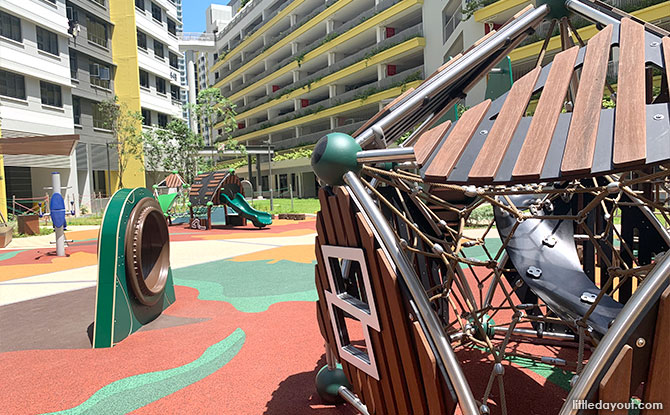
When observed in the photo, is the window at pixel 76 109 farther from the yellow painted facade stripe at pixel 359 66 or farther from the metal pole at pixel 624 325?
the metal pole at pixel 624 325

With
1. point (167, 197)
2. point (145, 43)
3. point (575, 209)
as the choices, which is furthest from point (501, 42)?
point (145, 43)

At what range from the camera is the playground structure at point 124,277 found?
13.8 feet

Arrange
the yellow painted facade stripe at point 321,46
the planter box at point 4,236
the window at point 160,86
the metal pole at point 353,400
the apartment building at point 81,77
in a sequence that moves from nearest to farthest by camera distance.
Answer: the metal pole at point 353,400, the planter box at point 4,236, the apartment building at point 81,77, the yellow painted facade stripe at point 321,46, the window at point 160,86

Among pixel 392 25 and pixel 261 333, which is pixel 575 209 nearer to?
pixel 261 333

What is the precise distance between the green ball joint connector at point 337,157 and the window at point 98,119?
32.4m

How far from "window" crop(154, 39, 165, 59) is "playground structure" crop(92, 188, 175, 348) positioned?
1400 inches

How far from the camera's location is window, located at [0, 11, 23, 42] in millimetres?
21828

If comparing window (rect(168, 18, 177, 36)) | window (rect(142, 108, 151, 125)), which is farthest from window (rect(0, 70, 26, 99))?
window (rect(168, 18, 177, 36))

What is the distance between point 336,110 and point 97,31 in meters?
19.3

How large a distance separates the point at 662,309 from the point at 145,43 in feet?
128

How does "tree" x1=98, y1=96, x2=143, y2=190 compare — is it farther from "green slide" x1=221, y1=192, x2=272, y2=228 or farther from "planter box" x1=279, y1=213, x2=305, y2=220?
"green slide" x1=221, y1=192, x2=272, y2=228

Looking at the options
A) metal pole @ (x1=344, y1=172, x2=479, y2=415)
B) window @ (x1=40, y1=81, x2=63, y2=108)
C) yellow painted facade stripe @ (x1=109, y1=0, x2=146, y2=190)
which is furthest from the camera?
yellow painted facade stripe @ (x1=109, y1=0, x2=146, y2=190)

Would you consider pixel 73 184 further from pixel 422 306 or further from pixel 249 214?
pixel 422 306

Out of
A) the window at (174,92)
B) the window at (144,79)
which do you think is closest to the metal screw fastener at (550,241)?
the window at (144,79)
